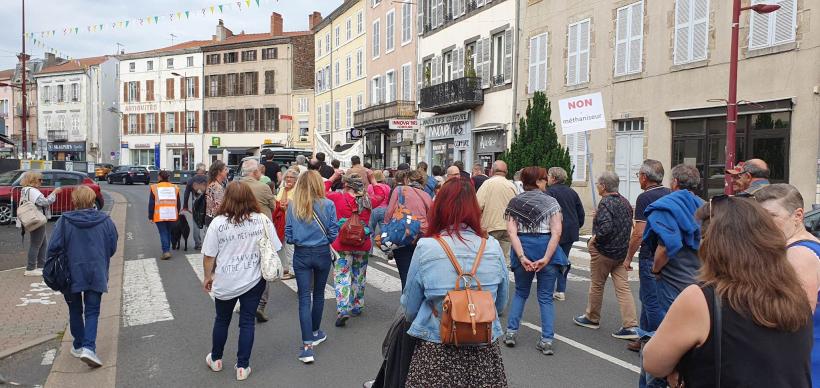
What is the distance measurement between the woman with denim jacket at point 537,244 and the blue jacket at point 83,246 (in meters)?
3.59

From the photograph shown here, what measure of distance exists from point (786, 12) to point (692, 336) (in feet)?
45.4

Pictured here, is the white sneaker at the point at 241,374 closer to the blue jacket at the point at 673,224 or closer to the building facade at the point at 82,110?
the blue jacket at the point at 673,224

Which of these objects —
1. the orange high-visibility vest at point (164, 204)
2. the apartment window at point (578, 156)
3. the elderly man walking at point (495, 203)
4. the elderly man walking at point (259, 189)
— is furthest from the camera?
Result: the apartment window at point (578, 156)

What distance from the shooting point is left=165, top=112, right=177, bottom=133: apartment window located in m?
58.8

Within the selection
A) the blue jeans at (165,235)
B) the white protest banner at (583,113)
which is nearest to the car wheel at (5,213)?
the blue jeans at (165,235)

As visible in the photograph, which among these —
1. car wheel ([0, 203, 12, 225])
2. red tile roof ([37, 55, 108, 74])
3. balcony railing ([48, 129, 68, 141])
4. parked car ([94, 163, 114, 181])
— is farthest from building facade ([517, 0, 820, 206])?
balcony railing ([48, 129, 68, 141])

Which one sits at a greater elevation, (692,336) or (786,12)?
(786,12)

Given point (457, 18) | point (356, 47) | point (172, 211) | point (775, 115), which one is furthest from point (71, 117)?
point (775, 115)

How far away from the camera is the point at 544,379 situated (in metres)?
4.98

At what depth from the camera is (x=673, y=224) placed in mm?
4582

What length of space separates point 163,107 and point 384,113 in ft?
115

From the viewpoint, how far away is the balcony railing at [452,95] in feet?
79.7

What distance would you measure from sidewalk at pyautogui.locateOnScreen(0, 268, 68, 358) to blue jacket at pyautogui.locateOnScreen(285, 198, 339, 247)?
9.26 feet

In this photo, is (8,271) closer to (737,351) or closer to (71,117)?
(737,351)
